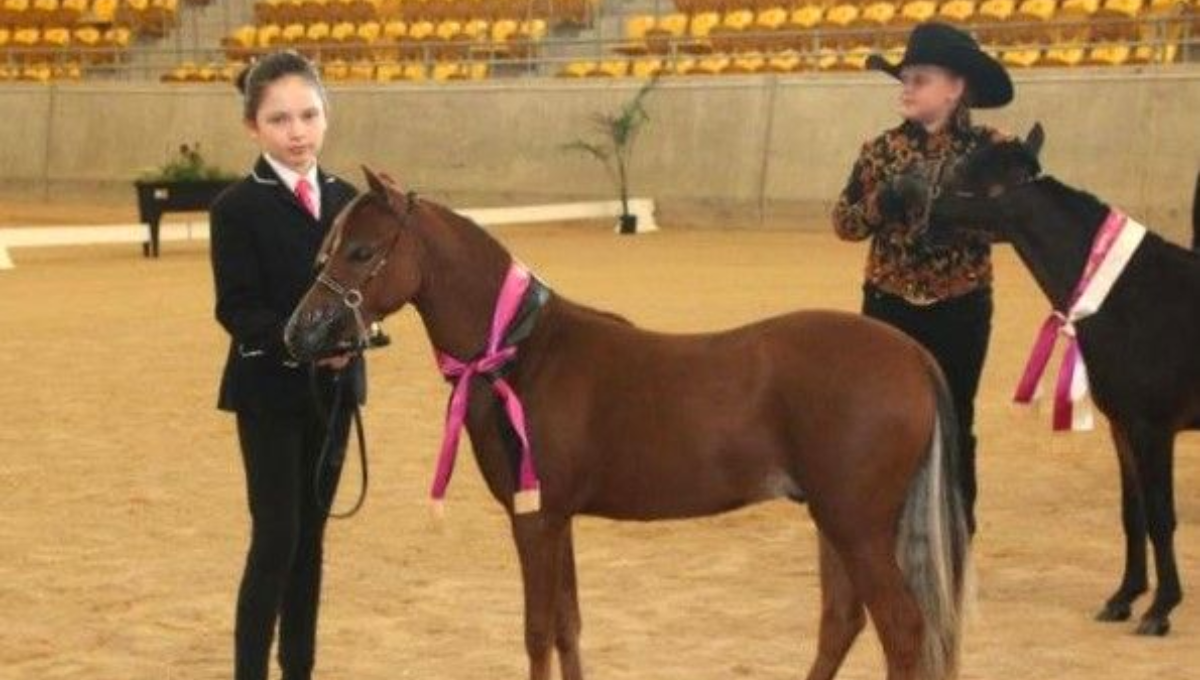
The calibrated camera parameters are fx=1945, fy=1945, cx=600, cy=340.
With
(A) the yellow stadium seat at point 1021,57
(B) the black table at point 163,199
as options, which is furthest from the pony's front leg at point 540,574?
(A) the yellow stadium seat at point 1021,57

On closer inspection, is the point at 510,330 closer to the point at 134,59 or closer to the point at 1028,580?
the point at 1028,580

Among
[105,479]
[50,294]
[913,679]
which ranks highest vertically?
[913,679]

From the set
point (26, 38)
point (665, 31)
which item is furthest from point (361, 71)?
point (26, 38)

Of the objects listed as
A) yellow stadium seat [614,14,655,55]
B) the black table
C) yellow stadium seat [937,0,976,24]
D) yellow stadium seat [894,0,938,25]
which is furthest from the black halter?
yellow stadium seat [614,14,655,55]

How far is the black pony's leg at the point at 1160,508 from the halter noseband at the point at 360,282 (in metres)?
2.74

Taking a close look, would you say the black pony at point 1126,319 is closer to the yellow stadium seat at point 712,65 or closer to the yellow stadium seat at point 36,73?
the yellow stadium seat at point 712,65

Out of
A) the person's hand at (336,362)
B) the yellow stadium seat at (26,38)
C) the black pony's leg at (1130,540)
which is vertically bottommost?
the yellow stadium seat at (26,38)

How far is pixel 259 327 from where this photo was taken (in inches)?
184

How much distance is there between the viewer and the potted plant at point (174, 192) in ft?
72.1

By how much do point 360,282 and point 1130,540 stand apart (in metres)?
3.04

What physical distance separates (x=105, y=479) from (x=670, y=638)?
12.2 feet

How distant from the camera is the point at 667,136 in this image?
26.4 metres

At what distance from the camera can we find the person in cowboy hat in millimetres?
5918

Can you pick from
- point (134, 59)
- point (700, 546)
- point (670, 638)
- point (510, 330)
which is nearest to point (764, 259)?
point (700, 546)
